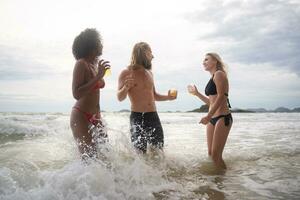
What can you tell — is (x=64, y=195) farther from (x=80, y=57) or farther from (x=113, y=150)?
(x=80, y=57)

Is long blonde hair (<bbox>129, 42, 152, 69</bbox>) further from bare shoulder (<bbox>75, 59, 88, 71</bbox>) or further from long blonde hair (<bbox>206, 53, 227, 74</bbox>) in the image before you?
bare shoulder (<bbox>75, 59, 88, 71</bbox>)

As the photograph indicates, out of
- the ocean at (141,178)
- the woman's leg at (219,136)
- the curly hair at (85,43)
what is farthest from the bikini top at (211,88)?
the curly hair at (85,43)

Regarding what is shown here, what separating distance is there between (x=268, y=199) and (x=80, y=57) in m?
3.04

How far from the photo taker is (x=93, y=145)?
4.06 m

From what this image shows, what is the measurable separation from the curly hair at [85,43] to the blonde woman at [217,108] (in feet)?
7.61

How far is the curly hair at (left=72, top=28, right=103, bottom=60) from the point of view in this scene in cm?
394

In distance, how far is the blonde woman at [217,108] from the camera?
Answer: 5.55m

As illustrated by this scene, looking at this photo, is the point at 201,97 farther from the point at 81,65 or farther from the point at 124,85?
the point at 81,65

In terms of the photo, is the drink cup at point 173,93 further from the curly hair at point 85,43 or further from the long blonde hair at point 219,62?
the curly hair at point 85,43

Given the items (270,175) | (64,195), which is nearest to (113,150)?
(64,195)

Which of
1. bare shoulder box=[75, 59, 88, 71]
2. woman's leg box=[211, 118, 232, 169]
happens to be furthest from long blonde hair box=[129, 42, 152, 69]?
bare shoulder box=[75, 59, 88, 71]

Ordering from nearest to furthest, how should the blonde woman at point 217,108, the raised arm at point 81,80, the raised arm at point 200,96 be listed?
the raised arm at point 81,80
the blonde woman at point 217,108
the raised arm at point 200,96

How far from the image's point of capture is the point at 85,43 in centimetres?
394

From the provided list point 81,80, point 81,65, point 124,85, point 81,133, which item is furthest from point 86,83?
point 124,85
